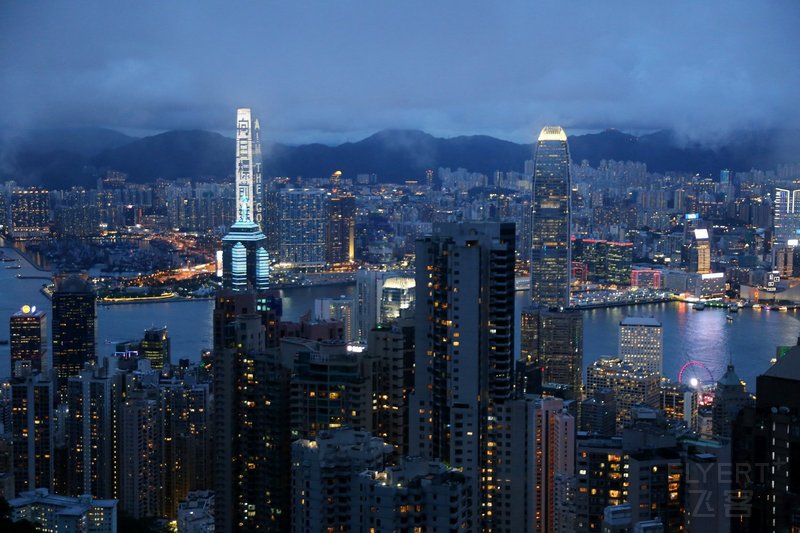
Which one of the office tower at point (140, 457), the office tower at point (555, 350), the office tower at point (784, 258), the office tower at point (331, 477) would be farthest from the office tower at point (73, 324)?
the office tower at point (784, 258)

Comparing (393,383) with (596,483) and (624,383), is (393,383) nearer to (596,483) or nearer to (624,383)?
(596,483)

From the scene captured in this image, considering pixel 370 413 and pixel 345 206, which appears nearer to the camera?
pixel 370 413

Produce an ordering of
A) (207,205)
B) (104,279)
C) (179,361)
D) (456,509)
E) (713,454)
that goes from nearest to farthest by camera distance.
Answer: (456,509), (713,454), (179,361), (104,279), (207,205)

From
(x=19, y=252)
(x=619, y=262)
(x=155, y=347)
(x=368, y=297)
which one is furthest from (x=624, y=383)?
(x=619, y=262)

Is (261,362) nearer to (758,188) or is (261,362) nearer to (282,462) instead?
(282,462)

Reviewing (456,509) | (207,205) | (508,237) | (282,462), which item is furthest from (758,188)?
(456,509)

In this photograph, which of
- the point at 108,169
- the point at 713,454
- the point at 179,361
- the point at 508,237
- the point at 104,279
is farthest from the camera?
the point at 104,279

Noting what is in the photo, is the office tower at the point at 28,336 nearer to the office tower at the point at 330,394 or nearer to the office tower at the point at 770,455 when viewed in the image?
the office tower at the point at 330,394
